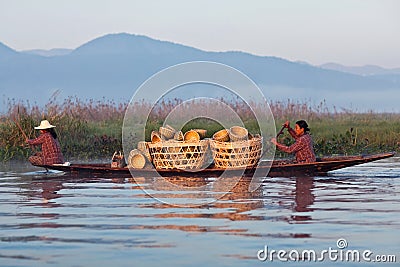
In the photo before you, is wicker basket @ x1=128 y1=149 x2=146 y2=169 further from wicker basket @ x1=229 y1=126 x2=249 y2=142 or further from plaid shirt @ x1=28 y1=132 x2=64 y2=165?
wicker basket @ x1=229 y1=126 x2=249 y2=142

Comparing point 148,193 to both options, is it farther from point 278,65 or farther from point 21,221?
point 278,65

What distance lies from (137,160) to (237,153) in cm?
211

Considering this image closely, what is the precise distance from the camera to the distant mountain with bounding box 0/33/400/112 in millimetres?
133500

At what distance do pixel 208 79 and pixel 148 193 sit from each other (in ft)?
9.63

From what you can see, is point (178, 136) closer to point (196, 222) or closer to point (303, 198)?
point (303, 198)

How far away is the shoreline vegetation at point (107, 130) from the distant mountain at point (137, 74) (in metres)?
96.5

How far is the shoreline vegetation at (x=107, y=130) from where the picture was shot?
24.0 meters

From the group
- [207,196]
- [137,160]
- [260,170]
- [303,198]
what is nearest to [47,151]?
[137,160]

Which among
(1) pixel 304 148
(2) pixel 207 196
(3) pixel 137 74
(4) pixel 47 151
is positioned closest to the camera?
(2) pixel 207 196

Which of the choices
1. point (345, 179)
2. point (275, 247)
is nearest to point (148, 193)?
point (345, 179)

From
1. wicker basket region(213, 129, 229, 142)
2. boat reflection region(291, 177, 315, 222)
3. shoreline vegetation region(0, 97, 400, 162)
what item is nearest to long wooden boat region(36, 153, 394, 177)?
boat reflection region(291, 177, 315, 222)

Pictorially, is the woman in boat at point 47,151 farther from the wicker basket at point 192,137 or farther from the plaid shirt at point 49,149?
the wicker basket at point 192,137

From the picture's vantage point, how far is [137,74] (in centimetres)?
13888

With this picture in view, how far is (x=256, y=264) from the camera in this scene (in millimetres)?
10312
